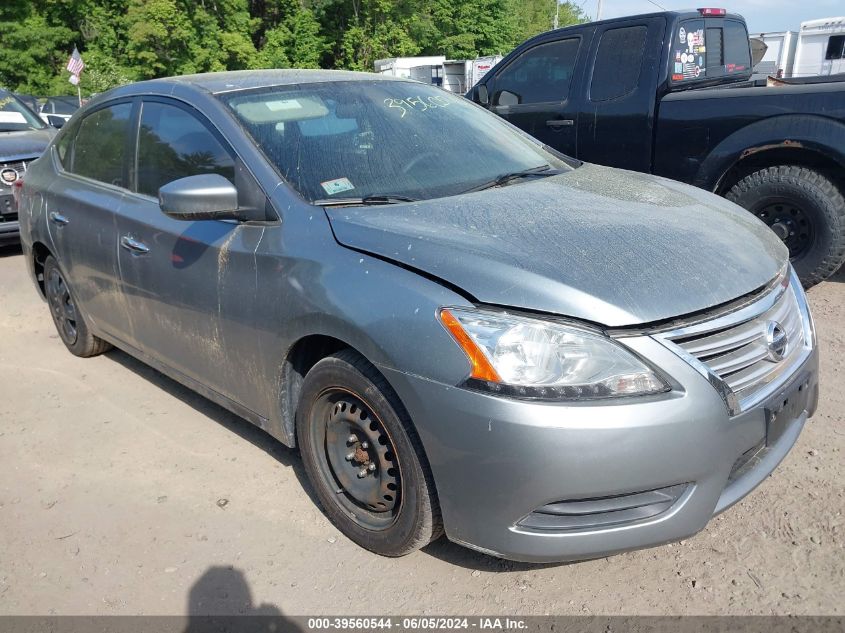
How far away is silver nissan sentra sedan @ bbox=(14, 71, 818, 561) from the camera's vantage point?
205cm

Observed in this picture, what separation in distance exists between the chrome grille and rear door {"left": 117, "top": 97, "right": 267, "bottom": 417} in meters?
1.60

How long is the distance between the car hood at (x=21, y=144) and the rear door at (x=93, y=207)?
11.3ft

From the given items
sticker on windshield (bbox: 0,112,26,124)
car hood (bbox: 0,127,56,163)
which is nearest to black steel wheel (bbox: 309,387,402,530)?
car hood (bbox: 0,127,56,163)

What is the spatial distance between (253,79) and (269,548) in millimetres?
2113

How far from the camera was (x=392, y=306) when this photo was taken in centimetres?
225

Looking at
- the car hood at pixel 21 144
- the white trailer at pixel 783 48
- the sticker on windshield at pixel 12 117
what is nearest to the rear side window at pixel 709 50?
the car hood at pixel 21 144

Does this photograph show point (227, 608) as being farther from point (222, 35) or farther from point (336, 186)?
point (222, 35)

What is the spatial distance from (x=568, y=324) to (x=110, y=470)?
2.40 metres

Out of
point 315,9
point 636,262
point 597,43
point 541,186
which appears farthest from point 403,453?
point 315,9

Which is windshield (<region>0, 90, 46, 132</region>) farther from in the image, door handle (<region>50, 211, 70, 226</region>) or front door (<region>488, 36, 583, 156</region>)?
front door (<region>488, 36, 583, 156</region>)

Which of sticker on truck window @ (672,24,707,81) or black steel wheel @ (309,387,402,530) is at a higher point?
sticker on truck window @ (672,24,707,81)

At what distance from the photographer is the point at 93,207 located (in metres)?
3.81

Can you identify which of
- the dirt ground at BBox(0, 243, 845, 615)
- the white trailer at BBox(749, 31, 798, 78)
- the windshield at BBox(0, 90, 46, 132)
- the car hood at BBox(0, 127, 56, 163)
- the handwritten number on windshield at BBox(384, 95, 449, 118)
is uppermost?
the handwritten number on windshield at BBox(384, 95, 449, 118)

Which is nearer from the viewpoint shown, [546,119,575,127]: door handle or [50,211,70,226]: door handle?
[50,211,70,226]: door handle
